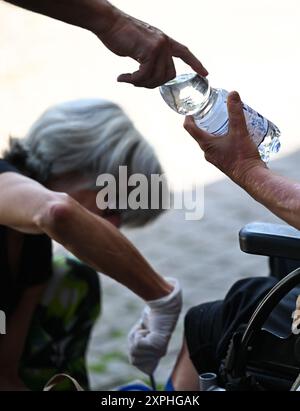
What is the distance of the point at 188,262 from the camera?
4.52 meters

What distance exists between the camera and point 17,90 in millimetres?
6125

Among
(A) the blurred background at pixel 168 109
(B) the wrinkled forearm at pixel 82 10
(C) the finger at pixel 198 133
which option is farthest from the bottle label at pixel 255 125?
(A) the blurred background at pixel 168 109

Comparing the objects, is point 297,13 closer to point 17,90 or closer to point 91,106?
point 17,90

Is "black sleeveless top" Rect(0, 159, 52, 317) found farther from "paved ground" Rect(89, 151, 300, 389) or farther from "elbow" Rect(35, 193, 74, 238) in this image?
"paved ground" Rect(89, 151, 300, 389)

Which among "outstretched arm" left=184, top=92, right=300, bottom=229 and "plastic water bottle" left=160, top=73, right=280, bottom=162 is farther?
"plastic water bottle" left=160, top=73, right=280, bottom=162

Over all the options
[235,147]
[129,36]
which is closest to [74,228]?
[129,36]

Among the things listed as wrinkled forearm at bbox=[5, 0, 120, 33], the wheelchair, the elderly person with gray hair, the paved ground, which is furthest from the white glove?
the paved ground

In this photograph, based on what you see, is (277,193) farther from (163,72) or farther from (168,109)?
(168,109)

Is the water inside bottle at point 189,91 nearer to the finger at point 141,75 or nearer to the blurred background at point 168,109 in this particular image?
the finger at point 141,75

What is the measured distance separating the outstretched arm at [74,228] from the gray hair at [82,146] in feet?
0.78

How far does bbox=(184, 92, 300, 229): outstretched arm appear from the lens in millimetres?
1839

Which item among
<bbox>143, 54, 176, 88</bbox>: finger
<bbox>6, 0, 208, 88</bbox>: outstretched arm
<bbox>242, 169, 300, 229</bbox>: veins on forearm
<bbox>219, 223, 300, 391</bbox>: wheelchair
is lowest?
<bbox>219, 223, 300, 391</bbox>: wheelchair

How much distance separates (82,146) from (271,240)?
96 centimetres
